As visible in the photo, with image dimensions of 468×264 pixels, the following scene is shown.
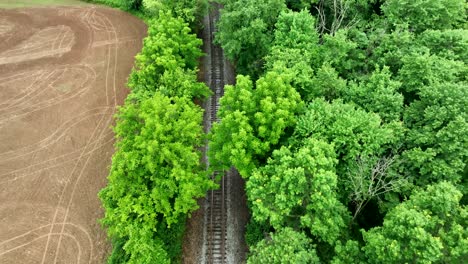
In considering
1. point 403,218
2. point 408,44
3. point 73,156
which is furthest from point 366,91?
point 73,156

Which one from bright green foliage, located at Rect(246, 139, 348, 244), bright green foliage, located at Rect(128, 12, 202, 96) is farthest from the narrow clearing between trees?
bright green foliage, located at Rect(128, 12, 202, 96)

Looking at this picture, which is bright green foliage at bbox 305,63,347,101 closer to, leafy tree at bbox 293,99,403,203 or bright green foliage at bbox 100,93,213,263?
leafy tree at bbox 293,99,403,203

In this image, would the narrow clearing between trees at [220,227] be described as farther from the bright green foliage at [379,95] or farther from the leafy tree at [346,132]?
the bright green foliage at [379,95]

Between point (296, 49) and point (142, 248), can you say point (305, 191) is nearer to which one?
point (142, 248)

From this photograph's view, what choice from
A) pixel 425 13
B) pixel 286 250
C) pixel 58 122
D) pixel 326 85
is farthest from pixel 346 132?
pixel 58 122

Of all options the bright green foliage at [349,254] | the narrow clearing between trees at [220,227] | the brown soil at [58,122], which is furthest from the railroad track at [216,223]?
the bright green foliage at [349,254]

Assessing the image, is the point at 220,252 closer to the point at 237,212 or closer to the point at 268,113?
the point at 237,212
